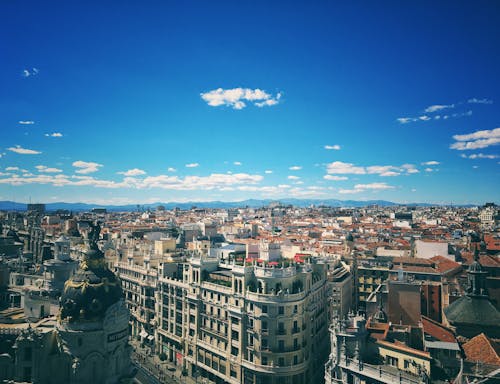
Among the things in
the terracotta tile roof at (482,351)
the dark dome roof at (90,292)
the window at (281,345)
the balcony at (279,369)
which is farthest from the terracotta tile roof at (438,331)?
the dark dome roof at (90,292)

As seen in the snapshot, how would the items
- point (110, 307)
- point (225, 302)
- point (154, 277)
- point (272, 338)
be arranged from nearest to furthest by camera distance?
point (110, 307), point (272, 338), point (225, 302), point (154, 277)

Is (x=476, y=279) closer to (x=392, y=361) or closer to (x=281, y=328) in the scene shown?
(x=392, y=361)

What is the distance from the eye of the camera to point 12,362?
1997 inches

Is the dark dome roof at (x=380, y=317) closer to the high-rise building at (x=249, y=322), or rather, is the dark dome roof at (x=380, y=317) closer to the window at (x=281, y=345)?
the high-rise building at (x=249, y=322)

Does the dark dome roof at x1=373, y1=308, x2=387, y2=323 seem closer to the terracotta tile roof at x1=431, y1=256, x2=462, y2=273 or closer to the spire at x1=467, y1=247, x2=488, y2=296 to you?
the spire at x1=467, y1=247, x2=488, y2=296

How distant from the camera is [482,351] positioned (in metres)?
47.4

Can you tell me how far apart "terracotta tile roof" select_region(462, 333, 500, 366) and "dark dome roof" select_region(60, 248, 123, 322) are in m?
47.6

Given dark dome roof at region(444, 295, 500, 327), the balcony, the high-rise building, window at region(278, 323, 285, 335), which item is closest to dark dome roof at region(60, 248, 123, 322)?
the high-rise building

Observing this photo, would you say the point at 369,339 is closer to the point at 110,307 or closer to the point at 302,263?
the point at 302,263

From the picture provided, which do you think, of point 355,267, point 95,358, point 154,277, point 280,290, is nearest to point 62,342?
point 95,358

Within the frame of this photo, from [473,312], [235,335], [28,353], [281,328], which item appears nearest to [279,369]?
[281,328]

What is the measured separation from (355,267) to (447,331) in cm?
5439

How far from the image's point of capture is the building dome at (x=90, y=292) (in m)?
53.2

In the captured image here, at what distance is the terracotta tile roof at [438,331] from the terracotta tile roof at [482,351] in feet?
6.97
